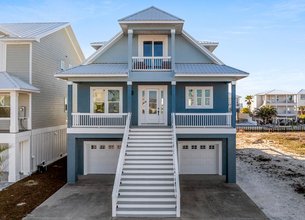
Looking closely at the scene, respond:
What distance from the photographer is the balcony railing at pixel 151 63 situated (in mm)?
16781

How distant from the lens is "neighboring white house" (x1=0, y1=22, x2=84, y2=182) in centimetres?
1622

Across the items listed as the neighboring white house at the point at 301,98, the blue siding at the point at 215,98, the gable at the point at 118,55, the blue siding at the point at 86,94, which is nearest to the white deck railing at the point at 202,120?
the blue siding at the point at 215,98

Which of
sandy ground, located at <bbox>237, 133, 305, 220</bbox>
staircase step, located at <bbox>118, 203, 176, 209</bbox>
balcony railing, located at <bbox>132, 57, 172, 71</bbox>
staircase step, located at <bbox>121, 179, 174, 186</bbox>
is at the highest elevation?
balcony railing, located at <bbox>132, 57, 172, 71</bbox>

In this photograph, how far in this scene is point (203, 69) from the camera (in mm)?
16562

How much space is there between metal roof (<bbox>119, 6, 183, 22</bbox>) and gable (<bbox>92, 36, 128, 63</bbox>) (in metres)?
1.97

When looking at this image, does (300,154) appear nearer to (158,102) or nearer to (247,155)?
(247,155)

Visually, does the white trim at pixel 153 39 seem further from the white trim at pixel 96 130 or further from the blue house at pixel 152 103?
the white trim at pixel 96 130

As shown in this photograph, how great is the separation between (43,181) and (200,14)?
13692 millimetres

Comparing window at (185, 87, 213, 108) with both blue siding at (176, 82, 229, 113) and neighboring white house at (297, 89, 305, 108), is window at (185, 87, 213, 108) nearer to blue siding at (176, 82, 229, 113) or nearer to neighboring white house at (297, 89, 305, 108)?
blue siding at (176, 82, 229, 113)

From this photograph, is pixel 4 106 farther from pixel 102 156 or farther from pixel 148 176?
pixel 148 176

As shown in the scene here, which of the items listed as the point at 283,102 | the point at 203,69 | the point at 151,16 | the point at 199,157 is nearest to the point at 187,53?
the point at 203,69

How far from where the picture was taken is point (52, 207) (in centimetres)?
Result: 1170

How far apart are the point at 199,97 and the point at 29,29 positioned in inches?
510

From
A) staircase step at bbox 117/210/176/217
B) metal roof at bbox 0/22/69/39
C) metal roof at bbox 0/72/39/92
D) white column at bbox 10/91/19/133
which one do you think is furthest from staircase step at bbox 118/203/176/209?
metal roof at bbox 0/22/69/39
